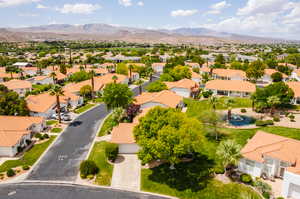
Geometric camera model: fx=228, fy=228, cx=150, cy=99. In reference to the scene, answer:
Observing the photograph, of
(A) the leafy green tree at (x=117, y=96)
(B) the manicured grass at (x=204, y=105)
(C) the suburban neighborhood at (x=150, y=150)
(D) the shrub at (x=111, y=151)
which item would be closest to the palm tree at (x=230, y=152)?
(C) the suburban neighborhood at (x=150, y=150)

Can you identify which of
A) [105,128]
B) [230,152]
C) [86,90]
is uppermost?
[86,90]

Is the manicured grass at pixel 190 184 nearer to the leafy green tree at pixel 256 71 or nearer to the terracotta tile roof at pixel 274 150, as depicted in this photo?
the terracotta tile roof at pixel 274 150

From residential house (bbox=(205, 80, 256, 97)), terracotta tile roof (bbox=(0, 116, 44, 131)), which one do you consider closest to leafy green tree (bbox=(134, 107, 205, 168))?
terracotta tile roof (bbox=(0, 116, 44, 131))

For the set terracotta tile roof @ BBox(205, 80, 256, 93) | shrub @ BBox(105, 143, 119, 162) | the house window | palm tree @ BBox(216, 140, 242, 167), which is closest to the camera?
palm tree @ BBox(216, 140, 242, 167)

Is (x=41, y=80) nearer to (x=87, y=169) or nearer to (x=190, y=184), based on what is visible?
(x=87, y=169)

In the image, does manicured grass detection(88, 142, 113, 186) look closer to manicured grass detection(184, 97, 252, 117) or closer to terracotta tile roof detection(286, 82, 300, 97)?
manicured grass detection(184, 97, 252, 117)

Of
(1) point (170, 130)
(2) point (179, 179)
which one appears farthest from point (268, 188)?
(1) point (170, 130)

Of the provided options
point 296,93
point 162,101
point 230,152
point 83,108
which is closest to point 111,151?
point 230,152
